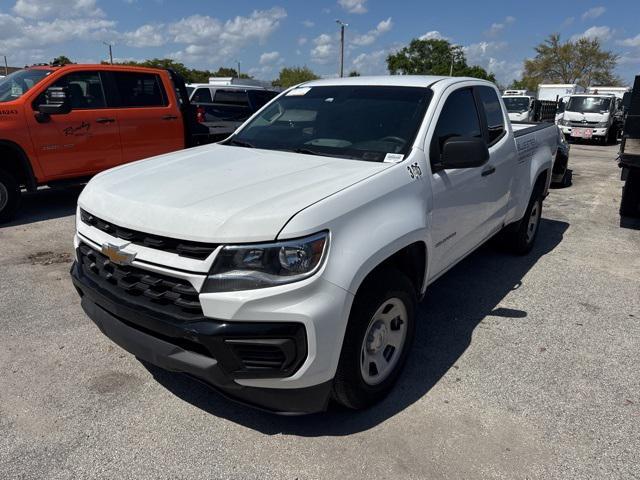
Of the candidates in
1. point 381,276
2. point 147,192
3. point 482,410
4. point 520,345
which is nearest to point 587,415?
point 482,410

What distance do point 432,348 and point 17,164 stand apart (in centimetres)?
581

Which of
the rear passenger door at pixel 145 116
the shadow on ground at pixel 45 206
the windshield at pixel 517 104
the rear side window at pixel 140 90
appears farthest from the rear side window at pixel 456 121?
the windshield at pixel 517 104

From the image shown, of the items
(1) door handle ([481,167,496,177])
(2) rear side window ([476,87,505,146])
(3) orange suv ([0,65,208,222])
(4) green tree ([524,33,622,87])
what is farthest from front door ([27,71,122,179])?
(4) green tree ([524,33,622,87])

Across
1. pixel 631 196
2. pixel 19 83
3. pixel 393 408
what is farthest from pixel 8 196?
pixel 631 196

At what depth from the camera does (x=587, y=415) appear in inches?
110

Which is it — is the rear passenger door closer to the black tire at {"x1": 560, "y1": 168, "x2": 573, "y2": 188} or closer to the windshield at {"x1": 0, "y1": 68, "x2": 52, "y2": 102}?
the windshield at {"x1": 0, "y1": 68, "x2": 52, "y2": 102}

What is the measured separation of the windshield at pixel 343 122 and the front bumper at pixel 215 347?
1.35m

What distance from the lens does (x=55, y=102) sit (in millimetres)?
6250

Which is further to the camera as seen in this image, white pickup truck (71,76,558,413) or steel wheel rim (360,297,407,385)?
steel wheel rim (360,297,407,385)

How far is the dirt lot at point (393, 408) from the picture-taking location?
2400 millimetres

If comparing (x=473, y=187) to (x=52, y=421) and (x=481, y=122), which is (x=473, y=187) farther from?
(x=52, y=421)

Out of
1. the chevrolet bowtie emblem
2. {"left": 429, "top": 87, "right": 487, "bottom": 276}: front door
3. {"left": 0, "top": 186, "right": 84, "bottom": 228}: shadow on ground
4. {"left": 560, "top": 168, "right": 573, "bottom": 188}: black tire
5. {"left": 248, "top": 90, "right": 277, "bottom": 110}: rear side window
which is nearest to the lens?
the chevrolet bowtie emblem

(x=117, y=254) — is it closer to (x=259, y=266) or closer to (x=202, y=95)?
(x=259, y=266)

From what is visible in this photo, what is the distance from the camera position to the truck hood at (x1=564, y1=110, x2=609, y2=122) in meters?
19.2
